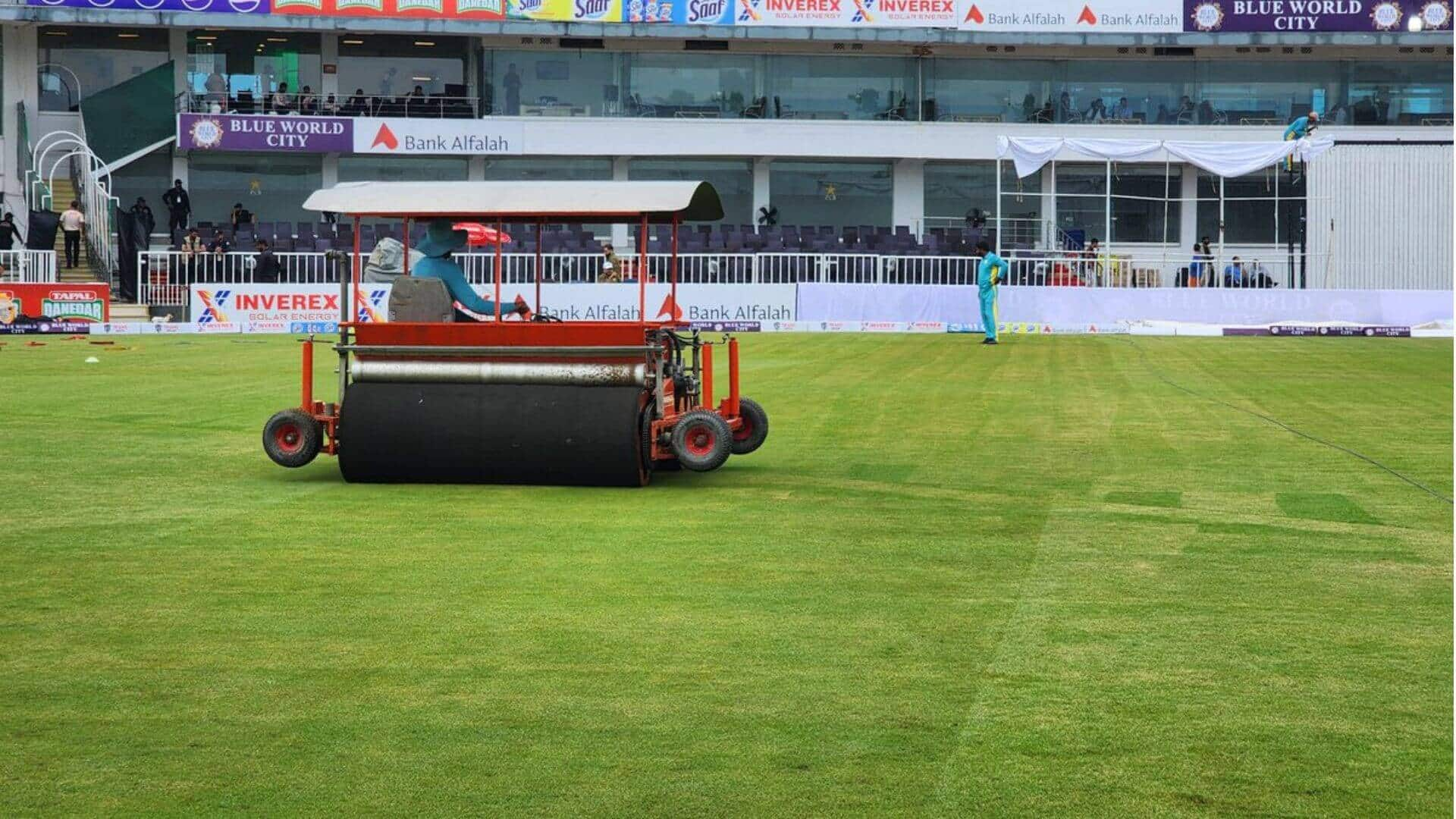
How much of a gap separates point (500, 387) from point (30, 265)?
3691cm

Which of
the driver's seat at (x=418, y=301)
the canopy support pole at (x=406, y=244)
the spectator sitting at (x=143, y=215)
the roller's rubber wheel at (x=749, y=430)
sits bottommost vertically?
the roller's rubber wheel at (x=749, y=430)

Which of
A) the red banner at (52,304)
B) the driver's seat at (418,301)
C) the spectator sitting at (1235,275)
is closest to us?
the driver's seat at (418,301)

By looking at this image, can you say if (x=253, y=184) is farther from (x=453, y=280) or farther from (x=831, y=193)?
(x=453, y=280)

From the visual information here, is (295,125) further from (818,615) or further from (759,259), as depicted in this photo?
(818,615)

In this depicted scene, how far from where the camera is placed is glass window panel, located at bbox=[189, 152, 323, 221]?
199 feet

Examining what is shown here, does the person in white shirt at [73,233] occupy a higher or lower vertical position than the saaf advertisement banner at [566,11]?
lower

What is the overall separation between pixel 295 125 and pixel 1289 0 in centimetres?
3139

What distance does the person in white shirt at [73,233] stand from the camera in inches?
1937

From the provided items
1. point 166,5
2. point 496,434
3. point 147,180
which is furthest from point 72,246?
point 496,434

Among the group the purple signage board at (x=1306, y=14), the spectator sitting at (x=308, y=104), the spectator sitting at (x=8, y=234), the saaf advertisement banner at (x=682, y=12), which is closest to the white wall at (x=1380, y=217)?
the purple signage board at (x=1306, y=14)

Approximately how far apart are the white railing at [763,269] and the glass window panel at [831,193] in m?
13.0

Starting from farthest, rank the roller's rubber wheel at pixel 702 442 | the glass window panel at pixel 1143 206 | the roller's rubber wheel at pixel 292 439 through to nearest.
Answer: the glass window panel at pixel 1143 206, the roller's rubber wheel at pixel 292 439, the roller's rubber wheel at pixel 702 442

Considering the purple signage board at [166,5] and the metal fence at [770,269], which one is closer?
the metal fence at [770,269]

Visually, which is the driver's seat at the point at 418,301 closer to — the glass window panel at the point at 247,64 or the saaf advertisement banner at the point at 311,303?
the saaf advertisement banner at the point at 311,303
